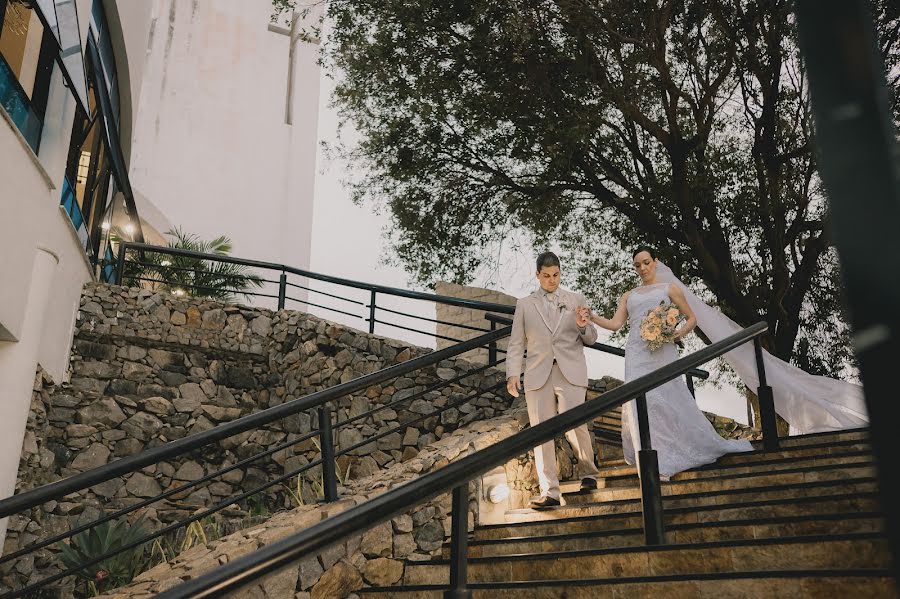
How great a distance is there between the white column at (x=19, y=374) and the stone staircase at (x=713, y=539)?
410cm

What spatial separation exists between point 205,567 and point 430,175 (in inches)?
312

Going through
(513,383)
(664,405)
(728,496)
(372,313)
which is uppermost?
(372,313)

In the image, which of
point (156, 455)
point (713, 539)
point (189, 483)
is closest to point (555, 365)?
point (713, 539)

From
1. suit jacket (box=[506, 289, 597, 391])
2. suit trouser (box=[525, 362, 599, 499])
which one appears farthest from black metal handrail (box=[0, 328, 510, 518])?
suit trouser (box=[525, 362, 599, 499])

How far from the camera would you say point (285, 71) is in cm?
2130

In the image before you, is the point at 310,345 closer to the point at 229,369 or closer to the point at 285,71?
the point at 229,369

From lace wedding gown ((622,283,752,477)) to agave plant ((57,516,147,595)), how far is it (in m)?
4.28

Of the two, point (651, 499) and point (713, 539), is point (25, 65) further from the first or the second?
point (713, 539)

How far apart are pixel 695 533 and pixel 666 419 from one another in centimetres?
170

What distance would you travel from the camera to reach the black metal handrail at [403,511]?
1773mm

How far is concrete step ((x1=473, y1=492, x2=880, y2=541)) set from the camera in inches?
147

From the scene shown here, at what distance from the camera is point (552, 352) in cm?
Answer: 566

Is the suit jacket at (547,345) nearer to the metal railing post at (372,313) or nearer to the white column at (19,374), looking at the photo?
the metal railing post at (372,313)

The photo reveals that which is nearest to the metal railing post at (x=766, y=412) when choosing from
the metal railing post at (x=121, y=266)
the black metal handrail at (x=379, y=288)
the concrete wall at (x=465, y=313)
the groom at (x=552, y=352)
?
the groom at (x=552, y=352)
